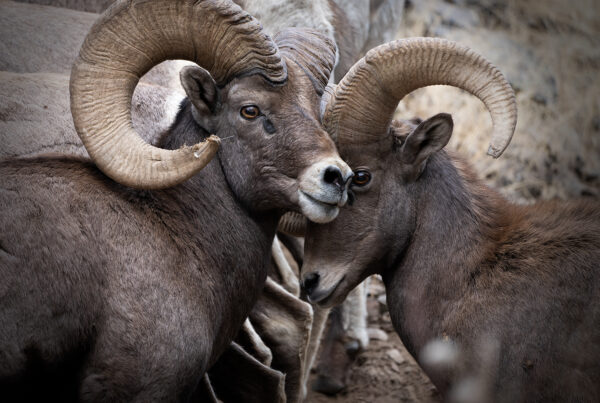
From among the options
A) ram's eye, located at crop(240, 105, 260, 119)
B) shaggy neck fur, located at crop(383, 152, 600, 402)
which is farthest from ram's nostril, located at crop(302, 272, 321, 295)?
ram's eye, located at crop(240, 105, 260, 119)

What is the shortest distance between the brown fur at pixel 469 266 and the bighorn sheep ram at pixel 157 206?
60 cm

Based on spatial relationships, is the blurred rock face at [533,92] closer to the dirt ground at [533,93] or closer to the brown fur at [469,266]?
the dirt ground at [533,93]

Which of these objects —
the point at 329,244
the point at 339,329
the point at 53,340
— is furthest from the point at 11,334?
the point at 339,329

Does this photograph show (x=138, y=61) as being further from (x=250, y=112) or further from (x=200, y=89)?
(x=250, y=112)

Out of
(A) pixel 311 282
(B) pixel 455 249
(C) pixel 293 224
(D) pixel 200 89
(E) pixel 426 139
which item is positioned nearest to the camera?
(D) pixel 200 89

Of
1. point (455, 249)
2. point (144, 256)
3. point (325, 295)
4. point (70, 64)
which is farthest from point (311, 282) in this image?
point (70, 64)

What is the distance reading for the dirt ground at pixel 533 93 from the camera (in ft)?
35.0

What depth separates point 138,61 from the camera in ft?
15.0

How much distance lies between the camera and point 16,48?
6488 millimetres

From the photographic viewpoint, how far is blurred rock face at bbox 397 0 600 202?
1068 centimetres

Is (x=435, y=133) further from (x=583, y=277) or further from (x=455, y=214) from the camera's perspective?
(x=583, y=277)

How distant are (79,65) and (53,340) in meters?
1.66

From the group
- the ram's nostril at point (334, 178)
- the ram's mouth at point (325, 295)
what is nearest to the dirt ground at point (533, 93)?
the ram's mouth at point (325, 295)

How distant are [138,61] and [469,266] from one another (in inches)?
104
